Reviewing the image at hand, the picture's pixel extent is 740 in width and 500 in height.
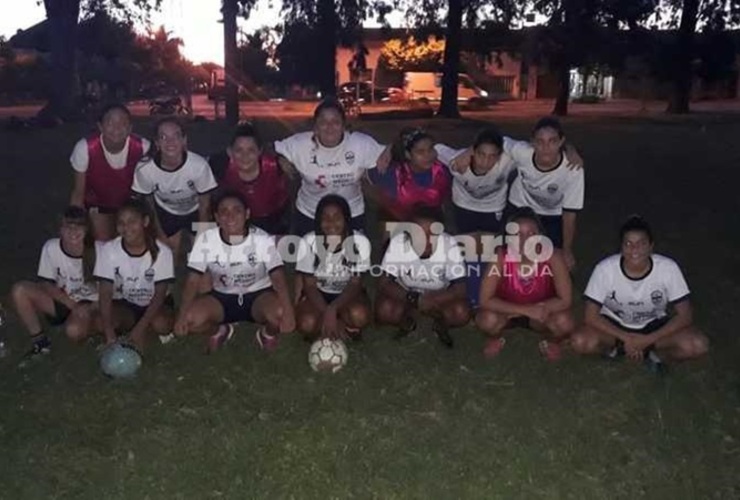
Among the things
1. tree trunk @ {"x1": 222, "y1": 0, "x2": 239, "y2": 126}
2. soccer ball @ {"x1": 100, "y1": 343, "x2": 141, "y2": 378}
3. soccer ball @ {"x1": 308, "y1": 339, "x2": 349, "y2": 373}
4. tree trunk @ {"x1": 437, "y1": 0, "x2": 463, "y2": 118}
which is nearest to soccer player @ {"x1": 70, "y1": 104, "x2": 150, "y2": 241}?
soccer ball @ {"x1": 100, "y1": 343, "x2": 141, "y2": 378}

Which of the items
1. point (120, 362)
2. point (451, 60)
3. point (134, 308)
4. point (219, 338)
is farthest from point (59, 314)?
point (451, 60)

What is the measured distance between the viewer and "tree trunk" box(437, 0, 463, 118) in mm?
32219

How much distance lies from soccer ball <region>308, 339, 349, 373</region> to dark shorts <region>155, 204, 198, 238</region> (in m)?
2.05

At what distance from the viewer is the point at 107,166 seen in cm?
699

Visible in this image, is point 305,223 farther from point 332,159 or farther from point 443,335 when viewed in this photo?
point 443,335

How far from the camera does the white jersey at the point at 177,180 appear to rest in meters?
6.85

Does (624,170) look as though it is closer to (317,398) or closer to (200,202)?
(200,202)

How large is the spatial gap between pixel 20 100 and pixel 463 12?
934 inches

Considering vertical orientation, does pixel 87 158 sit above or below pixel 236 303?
above

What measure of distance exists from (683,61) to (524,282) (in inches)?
1318

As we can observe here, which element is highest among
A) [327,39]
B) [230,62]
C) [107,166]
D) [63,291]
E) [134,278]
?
[327,39]

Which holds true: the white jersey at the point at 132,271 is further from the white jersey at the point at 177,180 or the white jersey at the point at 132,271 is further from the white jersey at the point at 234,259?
the white jersey at the point at 177,180

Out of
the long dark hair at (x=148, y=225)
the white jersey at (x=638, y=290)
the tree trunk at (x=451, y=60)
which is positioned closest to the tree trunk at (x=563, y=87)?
the tree trunk at (x=451, y=60)

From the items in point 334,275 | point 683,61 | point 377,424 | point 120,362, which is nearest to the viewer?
point 377,424
